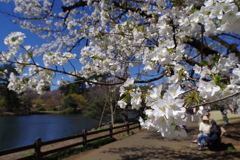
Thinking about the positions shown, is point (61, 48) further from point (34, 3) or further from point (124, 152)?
point (124, 152)

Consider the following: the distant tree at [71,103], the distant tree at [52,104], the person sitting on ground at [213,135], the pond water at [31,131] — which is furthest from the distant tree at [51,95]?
the person sitting on ground at [213,135]

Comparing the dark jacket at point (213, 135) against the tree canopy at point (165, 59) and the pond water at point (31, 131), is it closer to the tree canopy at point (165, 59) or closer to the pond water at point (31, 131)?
the tree canopy at point (165, 59)

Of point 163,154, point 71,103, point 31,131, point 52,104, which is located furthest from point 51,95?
point 163,154

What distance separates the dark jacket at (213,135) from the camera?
15.7 feet

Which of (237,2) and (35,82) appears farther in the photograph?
(35,82)

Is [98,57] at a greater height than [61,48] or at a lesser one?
lesser

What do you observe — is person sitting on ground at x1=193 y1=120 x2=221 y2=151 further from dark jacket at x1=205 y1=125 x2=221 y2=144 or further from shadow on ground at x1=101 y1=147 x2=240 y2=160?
shadow on ground at x1=101 y1=147 x2=240 y2=160

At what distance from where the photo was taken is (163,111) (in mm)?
1038

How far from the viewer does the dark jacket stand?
4.79 metres

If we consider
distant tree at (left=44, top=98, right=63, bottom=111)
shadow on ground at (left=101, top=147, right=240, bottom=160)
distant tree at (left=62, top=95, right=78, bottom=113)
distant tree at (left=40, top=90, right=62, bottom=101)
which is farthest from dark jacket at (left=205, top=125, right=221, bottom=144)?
distant tree at (left=40, top=90, right=62, bottom=101)

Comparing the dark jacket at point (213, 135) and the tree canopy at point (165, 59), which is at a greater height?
the tree canopy at point (165, 59)

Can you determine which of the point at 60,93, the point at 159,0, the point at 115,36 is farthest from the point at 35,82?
the point at 60,93

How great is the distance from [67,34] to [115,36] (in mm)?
3151

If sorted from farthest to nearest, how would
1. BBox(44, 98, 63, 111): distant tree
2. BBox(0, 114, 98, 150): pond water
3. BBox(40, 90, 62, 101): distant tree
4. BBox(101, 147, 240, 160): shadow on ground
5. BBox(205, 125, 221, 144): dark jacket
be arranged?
BBox(40, 90, 62, 101): distant tree, BBox(44, 98, 63, 111): distant tree, BBox(0, 114, 98, 150): pond water, BBox(205, 125, 221, 144): dark jacket, BBox(101, 147, 240, 160): shadow on ground
